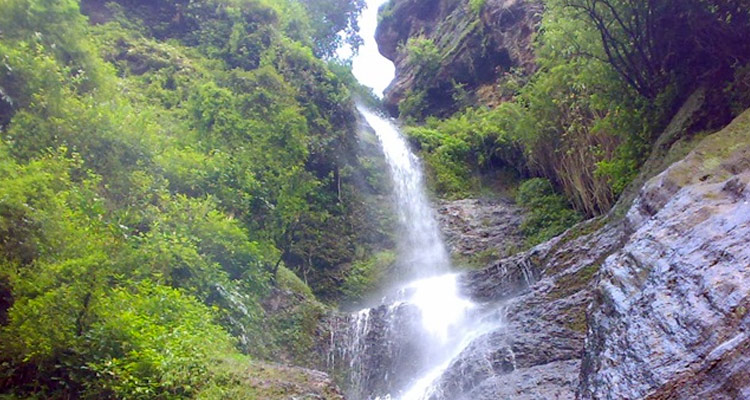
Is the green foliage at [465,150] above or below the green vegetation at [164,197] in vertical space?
above

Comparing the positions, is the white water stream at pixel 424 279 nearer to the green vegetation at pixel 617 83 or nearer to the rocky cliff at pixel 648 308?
the rocky cliff at pixel 648 308

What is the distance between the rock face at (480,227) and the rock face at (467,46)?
5256 mm

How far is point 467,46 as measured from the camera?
21328mm

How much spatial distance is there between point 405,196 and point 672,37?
9080 mm

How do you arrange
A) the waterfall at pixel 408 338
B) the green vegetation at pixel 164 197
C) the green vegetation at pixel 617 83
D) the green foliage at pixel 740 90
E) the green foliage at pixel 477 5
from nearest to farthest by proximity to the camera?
the green vegetation at pixel 164 197, the green foliage at pixel 740 90, the green vegetation at pixel 617 83, the waterfall at pixel 408 338, the green foliage at pixel 477 5

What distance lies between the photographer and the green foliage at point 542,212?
41.4 ft

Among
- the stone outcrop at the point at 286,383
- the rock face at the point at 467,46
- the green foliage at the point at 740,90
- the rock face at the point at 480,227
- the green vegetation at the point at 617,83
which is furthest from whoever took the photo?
the rock face at the point at 467,46

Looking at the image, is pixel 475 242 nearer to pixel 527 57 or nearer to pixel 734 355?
pixel 527 57

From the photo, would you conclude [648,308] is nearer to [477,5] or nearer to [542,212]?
[542,212]

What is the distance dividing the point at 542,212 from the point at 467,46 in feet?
32.3

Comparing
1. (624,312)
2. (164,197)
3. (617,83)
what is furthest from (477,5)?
(624,312)

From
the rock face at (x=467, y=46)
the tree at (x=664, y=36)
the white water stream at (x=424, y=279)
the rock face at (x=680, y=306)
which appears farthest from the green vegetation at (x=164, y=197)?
the rock face at (x=467, y=46)

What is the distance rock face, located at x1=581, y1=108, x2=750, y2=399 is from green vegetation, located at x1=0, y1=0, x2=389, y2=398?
3.63 meters

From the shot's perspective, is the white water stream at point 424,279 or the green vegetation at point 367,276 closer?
the white water stream at point 424,279
